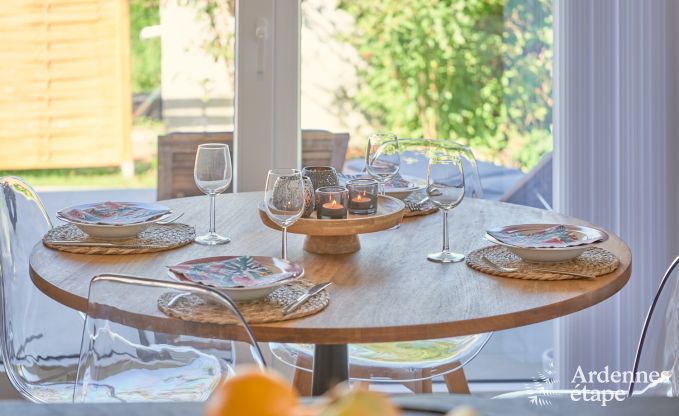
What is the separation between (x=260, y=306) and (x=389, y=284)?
28cm

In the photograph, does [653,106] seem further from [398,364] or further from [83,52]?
[83,52]

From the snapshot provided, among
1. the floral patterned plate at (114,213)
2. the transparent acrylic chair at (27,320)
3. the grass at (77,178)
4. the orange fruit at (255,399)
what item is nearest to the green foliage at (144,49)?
the grass at (77,178)

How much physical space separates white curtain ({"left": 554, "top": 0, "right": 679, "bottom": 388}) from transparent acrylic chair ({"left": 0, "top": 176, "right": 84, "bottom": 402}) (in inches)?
62.6

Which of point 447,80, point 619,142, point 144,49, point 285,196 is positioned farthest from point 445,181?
point 144,49

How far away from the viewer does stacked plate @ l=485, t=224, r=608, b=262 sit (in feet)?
5.98

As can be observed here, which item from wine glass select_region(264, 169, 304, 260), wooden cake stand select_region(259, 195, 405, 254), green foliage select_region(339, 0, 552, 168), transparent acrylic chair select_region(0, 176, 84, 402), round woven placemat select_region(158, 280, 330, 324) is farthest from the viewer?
green foliage select_region(339, 0, 552, 168)

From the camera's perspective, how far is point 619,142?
2949mm

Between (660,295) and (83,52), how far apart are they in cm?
214

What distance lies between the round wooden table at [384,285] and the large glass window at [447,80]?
35.3 inches

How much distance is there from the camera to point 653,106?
2.88 meters

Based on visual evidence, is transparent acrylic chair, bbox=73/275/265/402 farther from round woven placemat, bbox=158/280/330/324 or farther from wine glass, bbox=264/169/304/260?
wine glass, bbox=264/169/304/260

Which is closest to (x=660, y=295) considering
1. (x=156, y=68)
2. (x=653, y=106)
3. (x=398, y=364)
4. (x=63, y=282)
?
(x=398, y=364)

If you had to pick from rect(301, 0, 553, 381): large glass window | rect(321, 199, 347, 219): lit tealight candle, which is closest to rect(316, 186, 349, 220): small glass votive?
rect(321, 199, 347, 219): lit tealight candle

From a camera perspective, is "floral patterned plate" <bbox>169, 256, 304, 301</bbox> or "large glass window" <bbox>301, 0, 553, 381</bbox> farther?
"large glass window" <bbox>301, 0, 553, 381</bbox>
